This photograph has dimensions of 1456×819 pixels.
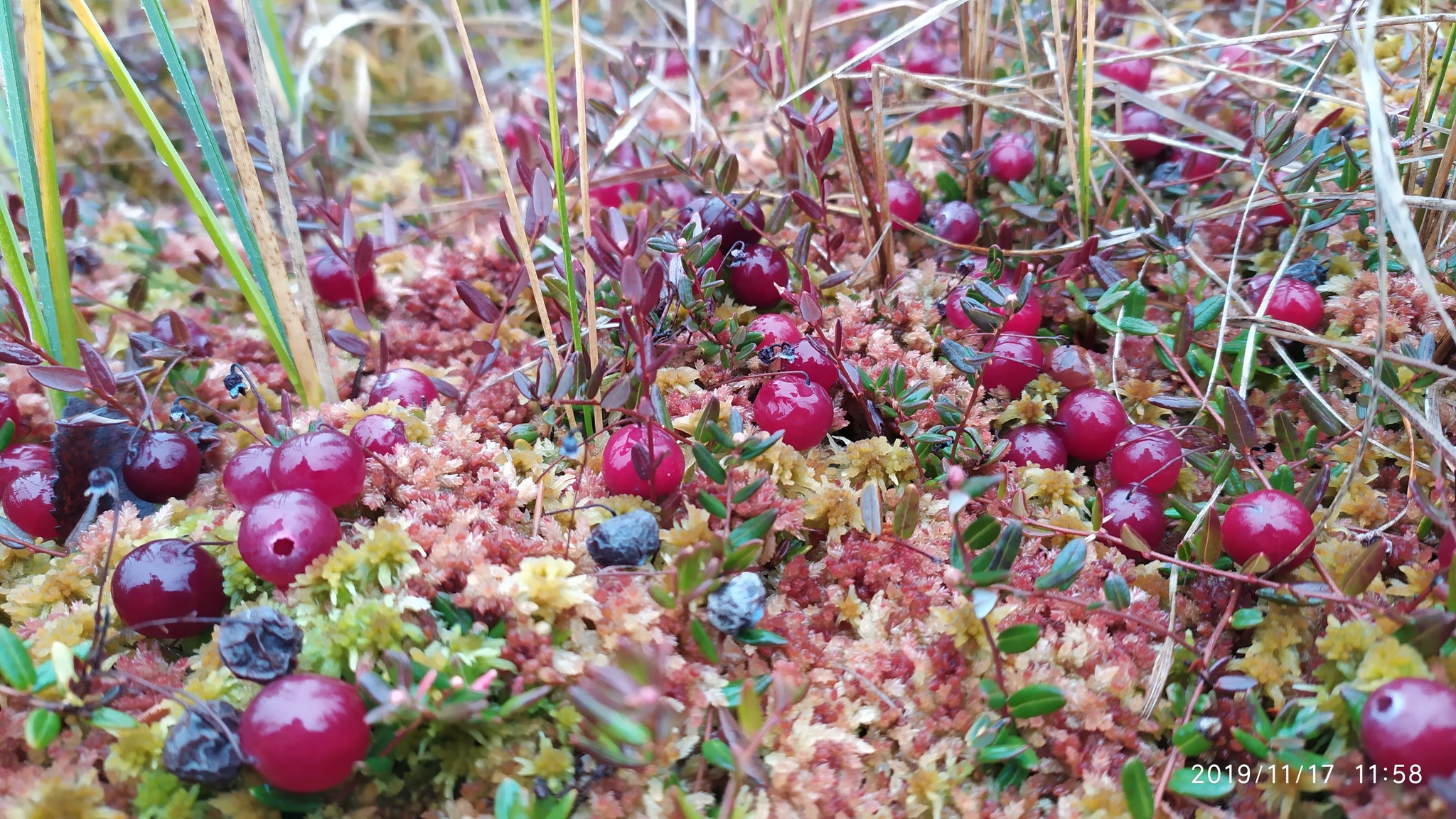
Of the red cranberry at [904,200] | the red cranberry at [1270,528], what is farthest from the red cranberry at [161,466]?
the red cranberry at [1270,528]

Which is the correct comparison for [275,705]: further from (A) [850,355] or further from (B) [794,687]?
(A) [850,355]

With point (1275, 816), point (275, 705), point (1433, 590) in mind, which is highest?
point (275, 705)

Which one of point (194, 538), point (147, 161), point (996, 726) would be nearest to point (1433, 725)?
point (996, 726)

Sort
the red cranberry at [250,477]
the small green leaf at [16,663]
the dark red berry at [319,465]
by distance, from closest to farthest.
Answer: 1. the small green leaf at [16,663]
2. the dark red berry at [319,465]
3. the red cranberry at [250,477]

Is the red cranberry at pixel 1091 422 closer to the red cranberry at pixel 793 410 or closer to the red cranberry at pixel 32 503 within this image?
the red cranberry at pixel 793 410

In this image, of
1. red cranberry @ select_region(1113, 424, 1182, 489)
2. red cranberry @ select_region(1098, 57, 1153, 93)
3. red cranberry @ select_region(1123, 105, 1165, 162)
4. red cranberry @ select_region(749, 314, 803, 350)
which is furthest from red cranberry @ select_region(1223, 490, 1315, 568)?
red cranberry @ select_region(1098, 57, 1153, 93)

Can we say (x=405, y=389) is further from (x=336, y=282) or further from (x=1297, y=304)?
(x=1297, y=304)

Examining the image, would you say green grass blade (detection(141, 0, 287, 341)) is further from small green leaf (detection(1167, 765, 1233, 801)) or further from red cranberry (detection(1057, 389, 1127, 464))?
small green leaf (detection(1167, 765, 1233, 801))
